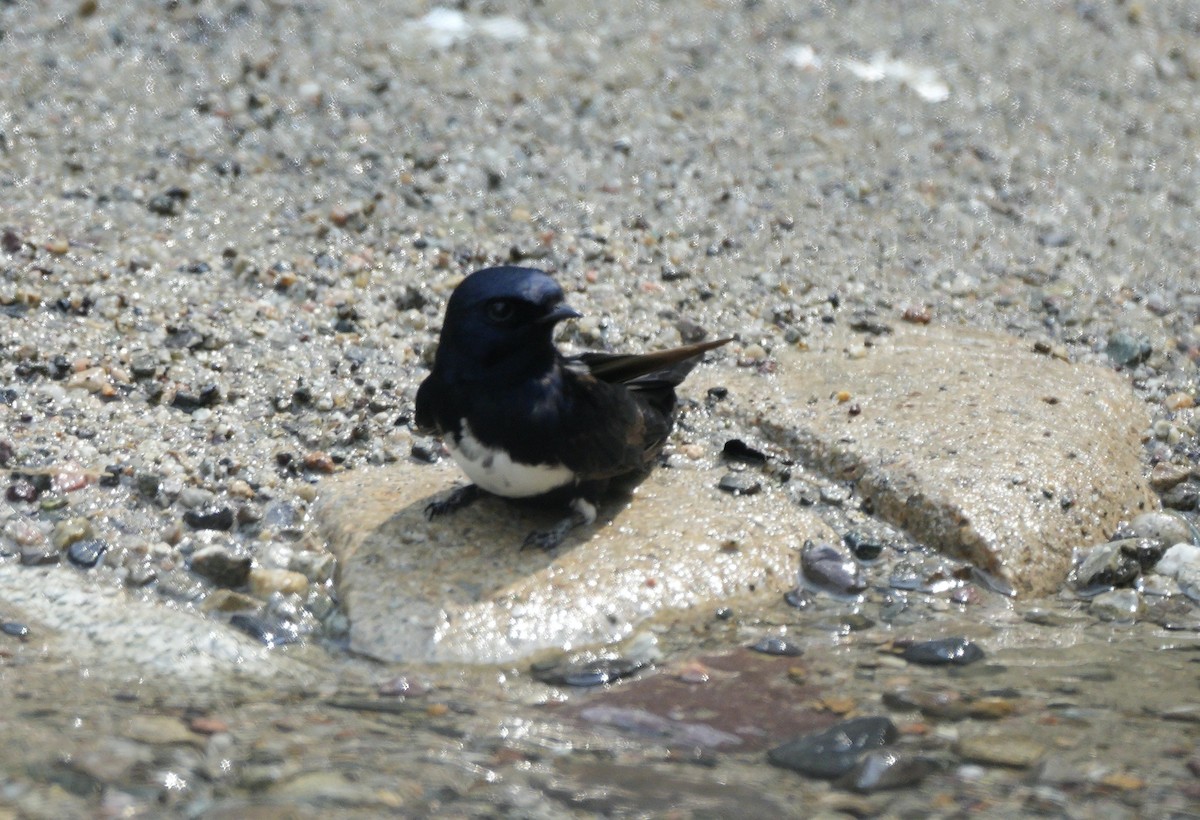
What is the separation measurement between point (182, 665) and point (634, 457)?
163cm

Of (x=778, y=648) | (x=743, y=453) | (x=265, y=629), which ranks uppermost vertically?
(x=743, y=453)

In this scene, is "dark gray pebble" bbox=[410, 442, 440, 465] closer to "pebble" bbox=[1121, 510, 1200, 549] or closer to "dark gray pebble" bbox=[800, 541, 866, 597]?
"dark gray pebble" bbox=[800, 541, 866, 597]

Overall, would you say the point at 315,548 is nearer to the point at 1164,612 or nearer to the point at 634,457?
the point at 634,457

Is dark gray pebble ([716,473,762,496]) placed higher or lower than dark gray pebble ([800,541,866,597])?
higher

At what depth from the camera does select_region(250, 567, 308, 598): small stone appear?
14.7ft

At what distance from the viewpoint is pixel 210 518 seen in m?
4.82

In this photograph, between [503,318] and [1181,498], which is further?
[1181,498]

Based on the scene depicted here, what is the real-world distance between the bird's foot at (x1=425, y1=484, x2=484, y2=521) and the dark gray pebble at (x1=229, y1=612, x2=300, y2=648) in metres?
0.66

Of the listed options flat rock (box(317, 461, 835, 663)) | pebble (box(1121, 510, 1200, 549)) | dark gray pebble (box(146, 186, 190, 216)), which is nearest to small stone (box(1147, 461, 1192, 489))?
pebble (box(1121, 510, 1200, 549))

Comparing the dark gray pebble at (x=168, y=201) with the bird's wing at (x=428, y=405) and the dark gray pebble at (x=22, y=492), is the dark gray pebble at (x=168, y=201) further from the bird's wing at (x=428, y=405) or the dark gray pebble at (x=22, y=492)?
the bird's wing at (x=428, y=405)

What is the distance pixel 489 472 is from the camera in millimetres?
4551

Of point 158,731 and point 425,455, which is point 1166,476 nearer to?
point 425,455

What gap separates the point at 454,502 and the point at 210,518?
79 centimetres

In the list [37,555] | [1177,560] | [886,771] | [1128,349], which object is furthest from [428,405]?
[1128,349]
